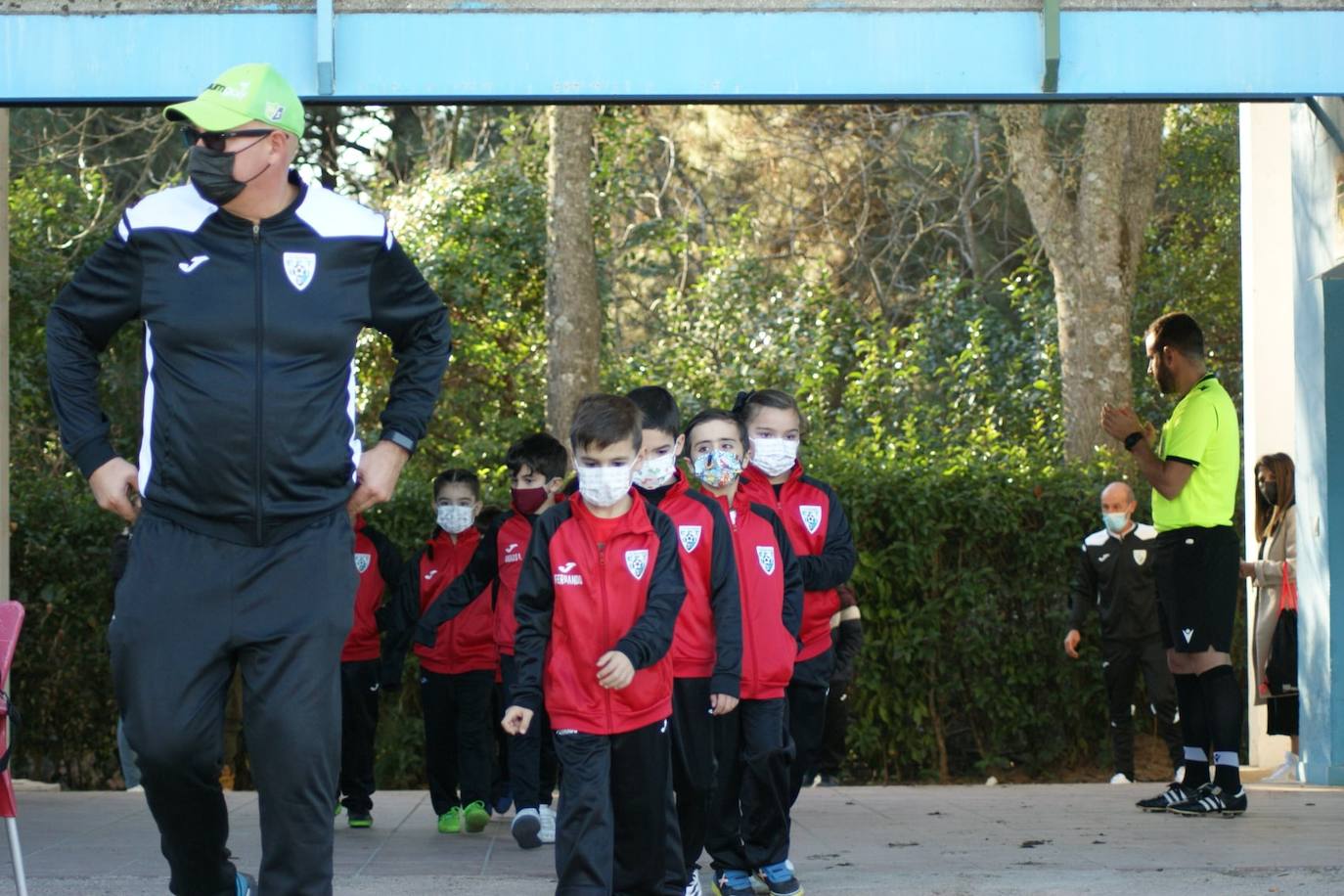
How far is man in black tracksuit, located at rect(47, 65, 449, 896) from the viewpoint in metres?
4.22

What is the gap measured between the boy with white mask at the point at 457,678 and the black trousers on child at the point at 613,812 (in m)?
3.10

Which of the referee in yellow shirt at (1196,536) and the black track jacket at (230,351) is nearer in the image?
the black track jacket at (230,351)

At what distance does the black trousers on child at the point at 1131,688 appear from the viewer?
11.7 metres

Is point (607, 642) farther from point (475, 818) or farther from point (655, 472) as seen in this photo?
point (475, 818)

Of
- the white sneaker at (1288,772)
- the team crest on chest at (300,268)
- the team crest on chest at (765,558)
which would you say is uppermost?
the team crest on chest at (300,268)

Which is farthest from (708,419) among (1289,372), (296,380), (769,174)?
(769,174)

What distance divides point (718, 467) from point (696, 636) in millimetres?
663

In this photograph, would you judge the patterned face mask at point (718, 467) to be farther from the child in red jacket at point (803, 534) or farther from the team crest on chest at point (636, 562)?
the team crest on chest at point (636, 562)

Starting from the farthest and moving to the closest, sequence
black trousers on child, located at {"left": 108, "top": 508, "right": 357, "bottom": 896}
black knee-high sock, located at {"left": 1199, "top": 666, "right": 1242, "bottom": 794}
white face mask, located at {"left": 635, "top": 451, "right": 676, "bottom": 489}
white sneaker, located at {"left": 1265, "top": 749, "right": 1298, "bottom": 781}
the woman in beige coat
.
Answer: the woman in beige coat
white sneaker, located at {"left": 1265, "top": 749, "right": 1298, "bottom": 781}
black knee-high sock, located at {"left": 1199, "top": 666, "right": 1242, "bottom": 794}
white face mask, located at {"left": 635, "top": 451, "right": 676, "bottom": 489}
black trousers on child, located at {"left": 108, "top": 508, "right": 357, "bottom": 896}

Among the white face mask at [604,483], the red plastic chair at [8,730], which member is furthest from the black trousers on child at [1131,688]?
the red plastic chair at [8,730]

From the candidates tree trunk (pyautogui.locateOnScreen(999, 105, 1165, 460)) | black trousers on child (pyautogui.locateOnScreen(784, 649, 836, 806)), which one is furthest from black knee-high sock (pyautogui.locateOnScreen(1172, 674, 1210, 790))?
tree trunk (pyautogui.locateOnScreen(999, 105, 1165, 460))

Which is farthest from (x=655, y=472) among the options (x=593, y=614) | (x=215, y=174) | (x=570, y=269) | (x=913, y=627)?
(x=570, y=269)

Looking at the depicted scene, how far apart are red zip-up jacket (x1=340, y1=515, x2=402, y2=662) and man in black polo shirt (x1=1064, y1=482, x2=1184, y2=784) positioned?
4649 millimetres

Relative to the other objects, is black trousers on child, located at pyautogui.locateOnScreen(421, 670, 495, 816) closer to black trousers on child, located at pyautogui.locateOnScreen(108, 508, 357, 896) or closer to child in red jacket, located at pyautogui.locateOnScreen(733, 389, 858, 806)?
child in red jacket, located at pyautogui.locateOnScreen(733, 389, 858, 806)
